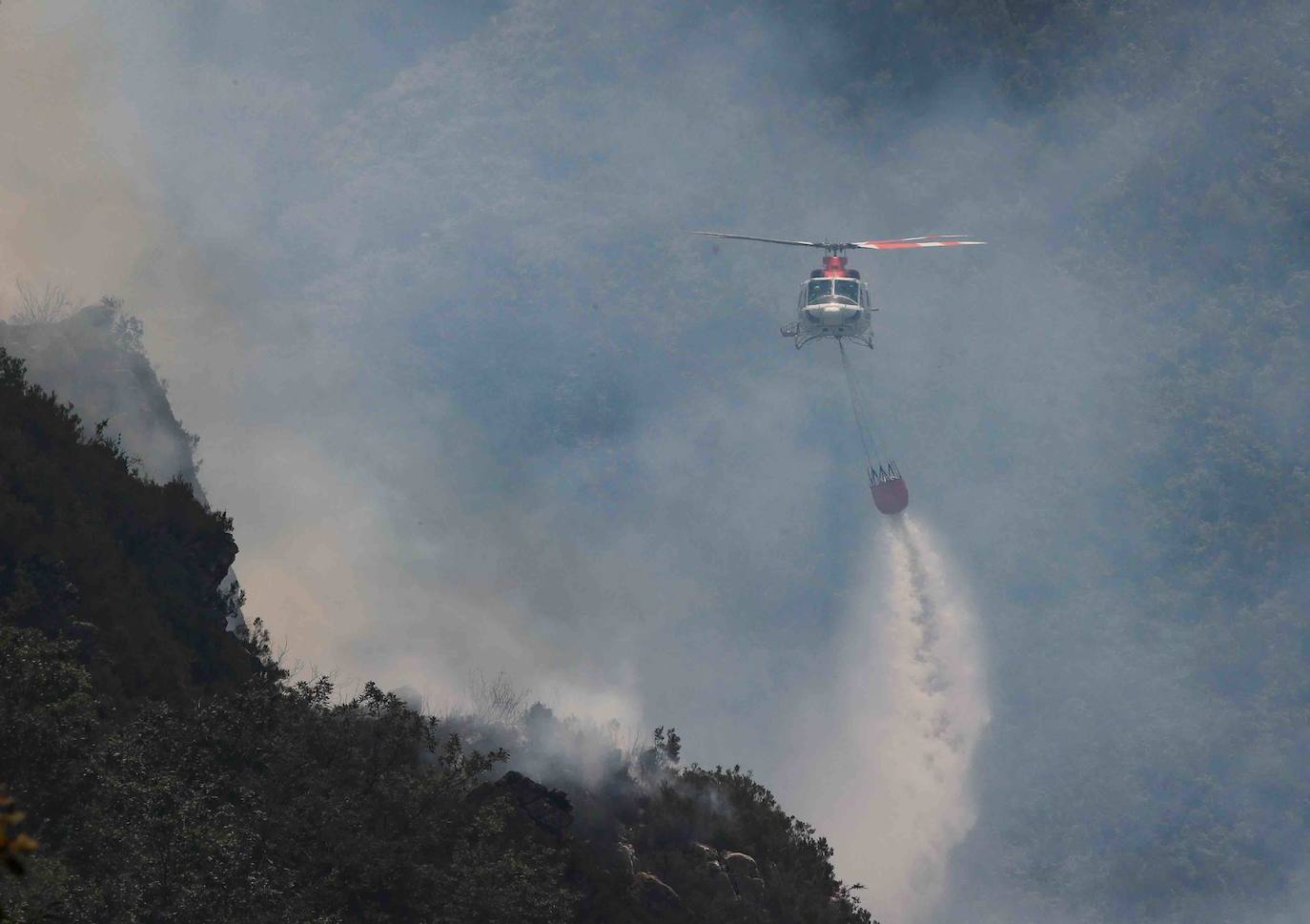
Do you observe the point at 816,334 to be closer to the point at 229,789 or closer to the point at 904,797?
the point at 229,789

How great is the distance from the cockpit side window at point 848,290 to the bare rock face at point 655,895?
172 feet

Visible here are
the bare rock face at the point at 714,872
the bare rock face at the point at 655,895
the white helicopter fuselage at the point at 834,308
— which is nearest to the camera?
the bare rock face at the point at 655,895

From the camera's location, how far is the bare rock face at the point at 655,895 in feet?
251

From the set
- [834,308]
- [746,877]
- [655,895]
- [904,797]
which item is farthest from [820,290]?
[904,797]

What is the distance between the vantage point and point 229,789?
207ft

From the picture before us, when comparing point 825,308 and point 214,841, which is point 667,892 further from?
point 825,308

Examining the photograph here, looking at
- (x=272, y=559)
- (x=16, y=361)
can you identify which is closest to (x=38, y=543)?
(x=16, y=361)

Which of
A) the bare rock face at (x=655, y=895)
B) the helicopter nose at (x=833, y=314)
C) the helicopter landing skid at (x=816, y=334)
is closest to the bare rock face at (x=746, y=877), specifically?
the bare rock face at (x=655, y=895)

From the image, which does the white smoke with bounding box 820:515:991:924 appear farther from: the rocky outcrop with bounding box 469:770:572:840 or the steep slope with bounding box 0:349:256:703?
the steep slope with bounding box 0:349:256:703

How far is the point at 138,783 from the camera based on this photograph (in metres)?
56.6

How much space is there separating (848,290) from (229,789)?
67.9m

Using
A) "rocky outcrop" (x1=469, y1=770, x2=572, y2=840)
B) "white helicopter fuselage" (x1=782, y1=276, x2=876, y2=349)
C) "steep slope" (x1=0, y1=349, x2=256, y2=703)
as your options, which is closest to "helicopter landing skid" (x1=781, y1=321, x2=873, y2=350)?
"white helicopter fuselage" (x1=782, y1=276, x2=876, y2=349)

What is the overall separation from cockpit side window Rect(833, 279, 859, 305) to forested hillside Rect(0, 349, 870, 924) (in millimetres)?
37792

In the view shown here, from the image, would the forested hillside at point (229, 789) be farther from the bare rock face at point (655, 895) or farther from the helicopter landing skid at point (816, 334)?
the helicopter landing skid at point (816, 334)
